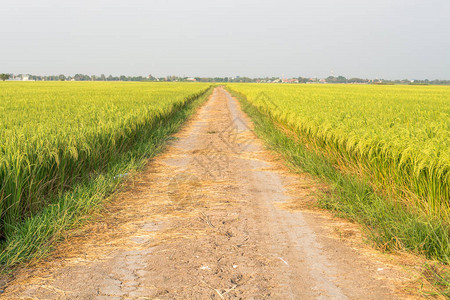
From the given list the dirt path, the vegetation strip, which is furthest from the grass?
the vegetation strip

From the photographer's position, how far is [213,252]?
397cm

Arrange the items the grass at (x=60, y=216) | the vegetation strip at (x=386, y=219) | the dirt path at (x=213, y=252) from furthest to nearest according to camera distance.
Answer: the vegetation strip at (x=386, y=219) → the grass at (x=60, y=216) → the dirt path at (x=213, y=252)

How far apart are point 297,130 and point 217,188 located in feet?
18.5

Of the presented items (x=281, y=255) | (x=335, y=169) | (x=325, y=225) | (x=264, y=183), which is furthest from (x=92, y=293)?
(x=335, y=169)

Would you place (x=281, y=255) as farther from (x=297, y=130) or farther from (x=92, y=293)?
(x=297, y=130)

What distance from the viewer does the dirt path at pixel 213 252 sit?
3191 millimetres

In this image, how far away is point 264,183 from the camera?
22.9 ft

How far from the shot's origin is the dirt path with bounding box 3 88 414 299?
319cm

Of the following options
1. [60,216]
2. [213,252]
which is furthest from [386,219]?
[60,216]

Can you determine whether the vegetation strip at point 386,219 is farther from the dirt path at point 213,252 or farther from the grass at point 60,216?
the grass at point 60,216

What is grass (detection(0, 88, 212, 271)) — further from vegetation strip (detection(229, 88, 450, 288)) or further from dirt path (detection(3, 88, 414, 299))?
vegetation strip (detection(229, 88, 450, 288))

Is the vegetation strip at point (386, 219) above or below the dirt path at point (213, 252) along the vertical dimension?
above

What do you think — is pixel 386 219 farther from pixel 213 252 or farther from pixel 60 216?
pixel 60 216

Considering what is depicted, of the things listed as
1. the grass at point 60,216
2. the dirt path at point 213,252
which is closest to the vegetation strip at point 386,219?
the dirt path at point 213,252
